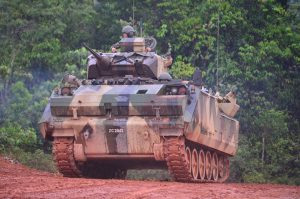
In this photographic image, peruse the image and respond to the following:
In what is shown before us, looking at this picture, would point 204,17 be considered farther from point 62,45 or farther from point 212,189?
point 212,189

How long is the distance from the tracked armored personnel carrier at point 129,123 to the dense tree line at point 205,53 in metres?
9.50

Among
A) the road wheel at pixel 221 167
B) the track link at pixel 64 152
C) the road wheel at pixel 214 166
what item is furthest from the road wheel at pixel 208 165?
the track link at pixel 64 152

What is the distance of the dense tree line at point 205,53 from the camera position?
3044 centimetres

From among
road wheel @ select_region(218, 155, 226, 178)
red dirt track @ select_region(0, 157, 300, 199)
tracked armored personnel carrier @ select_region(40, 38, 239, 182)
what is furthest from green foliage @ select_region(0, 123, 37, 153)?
red dirt track @ select_region(0, 157, 300, 199)

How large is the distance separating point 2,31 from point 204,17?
6988mm

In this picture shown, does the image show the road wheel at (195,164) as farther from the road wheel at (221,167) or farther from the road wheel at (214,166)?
the road wheel at (221,167)

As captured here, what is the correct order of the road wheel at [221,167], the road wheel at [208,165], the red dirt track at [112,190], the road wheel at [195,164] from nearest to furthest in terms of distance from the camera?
1. the red dirt track at [112,190]
2. the road wheel at [195,164]
3. the road wheel at [208,165]
4. the road wheel at [221,167]

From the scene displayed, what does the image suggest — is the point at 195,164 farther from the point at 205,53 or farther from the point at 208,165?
the point at 205,53

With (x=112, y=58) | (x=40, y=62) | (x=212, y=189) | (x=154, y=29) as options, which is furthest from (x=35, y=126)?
(x=212, y=189)

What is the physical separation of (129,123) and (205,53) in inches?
579

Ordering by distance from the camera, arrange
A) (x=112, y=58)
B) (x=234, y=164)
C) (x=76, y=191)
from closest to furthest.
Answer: (x=76, y=191) < (x=112, y=58) < (x=234, y=164)

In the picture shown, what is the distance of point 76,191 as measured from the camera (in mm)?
14906

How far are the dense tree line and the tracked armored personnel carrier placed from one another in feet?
31.2

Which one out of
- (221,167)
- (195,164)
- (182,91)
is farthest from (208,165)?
(182,91)
